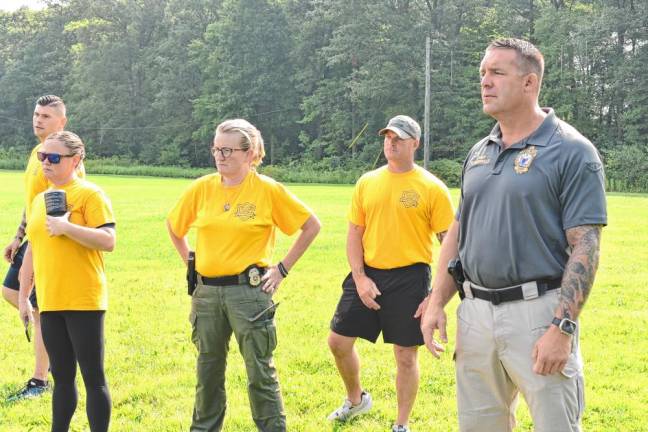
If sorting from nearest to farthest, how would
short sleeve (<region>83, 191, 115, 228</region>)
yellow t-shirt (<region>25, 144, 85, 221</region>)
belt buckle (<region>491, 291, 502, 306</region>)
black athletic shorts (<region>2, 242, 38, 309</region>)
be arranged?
belt buckle (<region>491, 291, 502, 306</region>), short sleeve (<region>83, 191, 115, 228</region>), yellow t-shirt (<region>25, 144, 85, 221</region>), black athletic shorts (<region>2, 242, 38, 309</region>)

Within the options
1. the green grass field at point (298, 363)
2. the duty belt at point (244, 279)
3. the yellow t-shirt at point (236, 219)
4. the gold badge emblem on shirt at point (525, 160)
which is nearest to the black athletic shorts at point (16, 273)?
the green grass field at point (298, 363)

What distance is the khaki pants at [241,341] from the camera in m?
Result: 4.45

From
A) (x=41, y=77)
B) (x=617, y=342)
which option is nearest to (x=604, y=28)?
(x=617, y=342)

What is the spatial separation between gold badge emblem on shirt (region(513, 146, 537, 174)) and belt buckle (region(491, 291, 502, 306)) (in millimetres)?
550

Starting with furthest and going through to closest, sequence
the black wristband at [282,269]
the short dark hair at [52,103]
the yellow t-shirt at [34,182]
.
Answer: the short dark hair at [52,103] → the yellow t-shirt at [34,182] → the black wristband at [282,269]

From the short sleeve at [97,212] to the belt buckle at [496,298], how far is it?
7.61 ft

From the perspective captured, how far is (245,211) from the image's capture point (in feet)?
14.8

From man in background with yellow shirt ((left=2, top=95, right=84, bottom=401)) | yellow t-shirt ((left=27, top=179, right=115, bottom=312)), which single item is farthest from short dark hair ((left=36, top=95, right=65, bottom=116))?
yellow t-shirt ((left=27, top=179, right=115, bottom=312))

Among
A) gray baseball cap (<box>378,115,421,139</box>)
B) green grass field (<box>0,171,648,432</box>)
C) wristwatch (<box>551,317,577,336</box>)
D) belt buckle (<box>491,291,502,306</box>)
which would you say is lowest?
green grass field (<box>0,171,648,432</box>)

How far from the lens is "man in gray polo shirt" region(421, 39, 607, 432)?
308cm

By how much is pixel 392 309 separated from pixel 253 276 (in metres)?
1.09

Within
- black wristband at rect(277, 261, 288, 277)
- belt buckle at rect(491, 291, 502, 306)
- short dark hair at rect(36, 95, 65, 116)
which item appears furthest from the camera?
short dark hair at rect(36, 95, 65, 116)

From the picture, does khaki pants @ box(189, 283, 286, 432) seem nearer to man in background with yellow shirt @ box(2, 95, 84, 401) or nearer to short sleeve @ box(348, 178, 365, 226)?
short sleeve @ box(348, 178, 365, 226)

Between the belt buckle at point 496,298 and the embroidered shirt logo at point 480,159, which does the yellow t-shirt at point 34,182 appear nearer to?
the embroidered shirt logo at point 480,159
